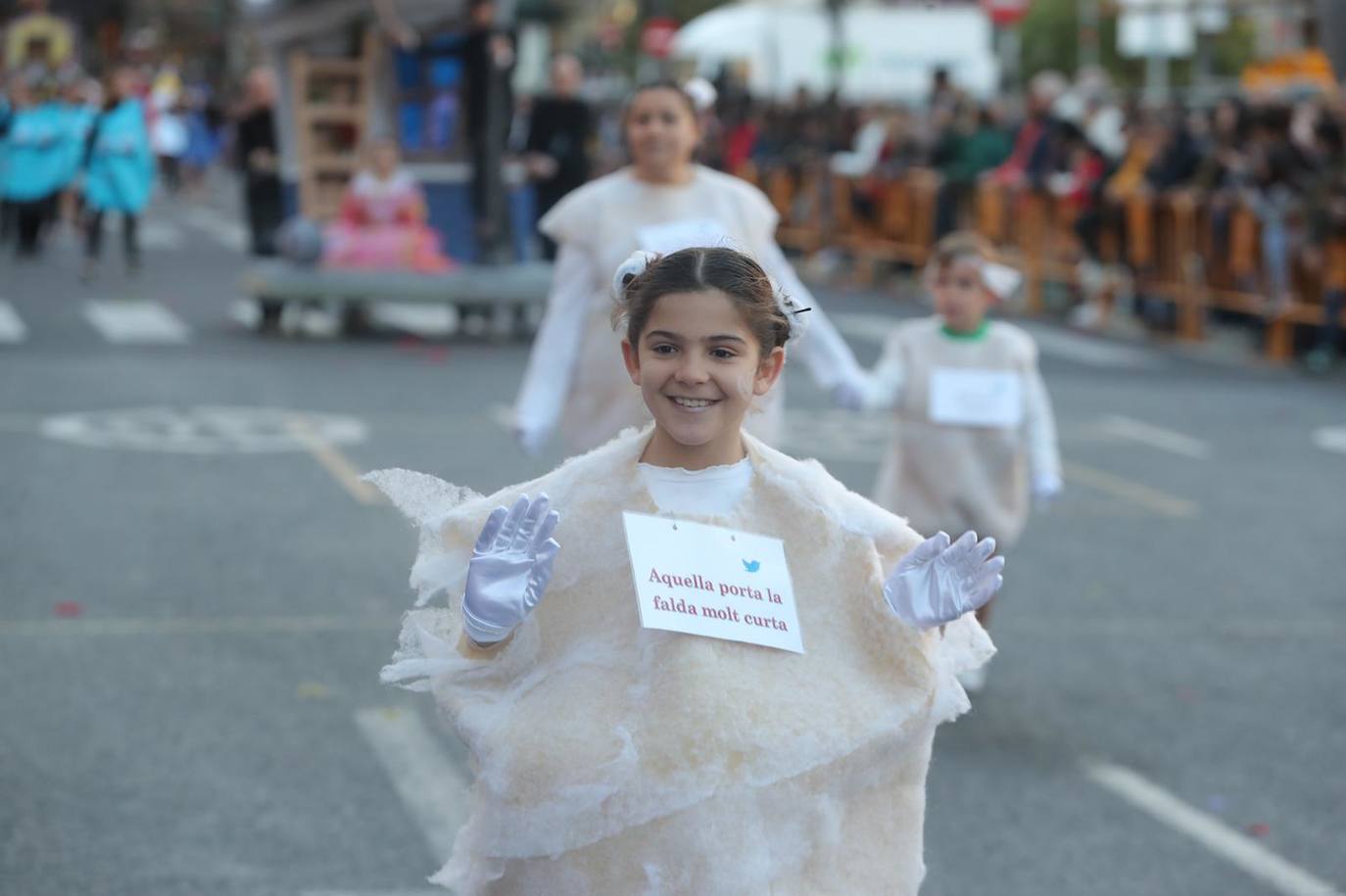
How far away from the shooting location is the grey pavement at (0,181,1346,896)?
6.13 meters

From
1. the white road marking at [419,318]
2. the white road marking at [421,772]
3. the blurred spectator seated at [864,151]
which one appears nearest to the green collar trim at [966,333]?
the white road marking at [421,772]

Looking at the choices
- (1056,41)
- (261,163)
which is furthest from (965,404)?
(1056,41)

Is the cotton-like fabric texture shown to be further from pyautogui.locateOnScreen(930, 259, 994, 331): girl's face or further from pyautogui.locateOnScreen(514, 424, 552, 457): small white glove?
pyautogui.locateOnScreen(514, 424, 552, 457): small white glove

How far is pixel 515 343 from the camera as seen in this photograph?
1873cm

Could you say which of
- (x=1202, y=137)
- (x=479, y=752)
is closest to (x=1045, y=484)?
(x=479, y=752)

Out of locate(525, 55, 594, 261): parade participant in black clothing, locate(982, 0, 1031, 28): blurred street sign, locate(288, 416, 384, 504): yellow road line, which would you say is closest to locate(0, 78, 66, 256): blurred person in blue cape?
locate(525, 55, 594, 261): parade participant in black clothing

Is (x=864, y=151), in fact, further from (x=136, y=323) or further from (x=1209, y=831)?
(x=1209, y=831)

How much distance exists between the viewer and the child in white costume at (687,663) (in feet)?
11.5

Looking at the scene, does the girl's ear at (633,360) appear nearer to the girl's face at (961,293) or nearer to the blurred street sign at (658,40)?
the girl's face at (961,293)

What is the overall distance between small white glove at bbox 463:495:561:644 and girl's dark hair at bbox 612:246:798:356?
358 millimetres

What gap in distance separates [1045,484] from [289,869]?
2.94m

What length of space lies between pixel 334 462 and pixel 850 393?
539cm

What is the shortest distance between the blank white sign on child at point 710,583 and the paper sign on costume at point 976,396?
4241 mm

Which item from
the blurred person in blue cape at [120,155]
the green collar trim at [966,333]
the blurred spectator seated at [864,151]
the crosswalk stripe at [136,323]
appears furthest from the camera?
the blurred spectator seated at [864,151]
